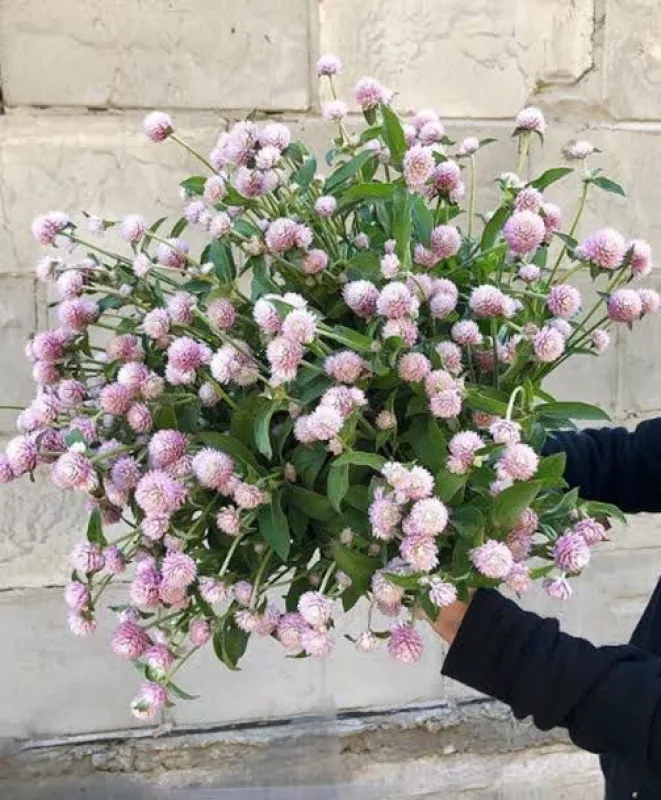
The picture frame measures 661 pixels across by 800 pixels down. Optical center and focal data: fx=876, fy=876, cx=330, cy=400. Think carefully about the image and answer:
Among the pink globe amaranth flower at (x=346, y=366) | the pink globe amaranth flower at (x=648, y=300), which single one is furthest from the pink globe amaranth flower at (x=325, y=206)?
the pink globe amaranth flower at (x=648, y=300)

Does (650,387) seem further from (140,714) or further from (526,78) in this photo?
(140,714)

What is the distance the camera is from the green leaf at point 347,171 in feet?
2.00

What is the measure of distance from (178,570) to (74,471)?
9cm

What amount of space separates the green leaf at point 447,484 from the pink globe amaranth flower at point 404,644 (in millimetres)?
98

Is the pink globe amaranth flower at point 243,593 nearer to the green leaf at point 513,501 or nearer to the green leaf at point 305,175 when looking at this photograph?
the green leaf at point 513,501

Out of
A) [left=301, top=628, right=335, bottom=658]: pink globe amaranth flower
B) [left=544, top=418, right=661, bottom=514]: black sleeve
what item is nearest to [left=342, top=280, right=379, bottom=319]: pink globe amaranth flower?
[left=301, top=628, right=335, bottom=658]: pink globe amaranth flower

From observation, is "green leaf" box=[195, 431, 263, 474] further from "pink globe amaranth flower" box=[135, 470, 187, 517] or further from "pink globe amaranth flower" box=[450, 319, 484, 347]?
"pink globe amaranth flower" box=[450, 319, 484, 347]

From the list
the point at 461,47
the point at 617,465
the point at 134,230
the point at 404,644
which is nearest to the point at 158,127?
the point at 134,230

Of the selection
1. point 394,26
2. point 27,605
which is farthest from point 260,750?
point 394,26

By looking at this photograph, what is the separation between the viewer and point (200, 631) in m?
0.61

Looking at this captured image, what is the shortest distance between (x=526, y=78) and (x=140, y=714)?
1.03 metres

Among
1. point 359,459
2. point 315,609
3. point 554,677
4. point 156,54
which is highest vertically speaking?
point 156,54

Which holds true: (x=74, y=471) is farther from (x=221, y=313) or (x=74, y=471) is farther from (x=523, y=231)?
(x=523, y=231)

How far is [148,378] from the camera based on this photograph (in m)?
0.58
